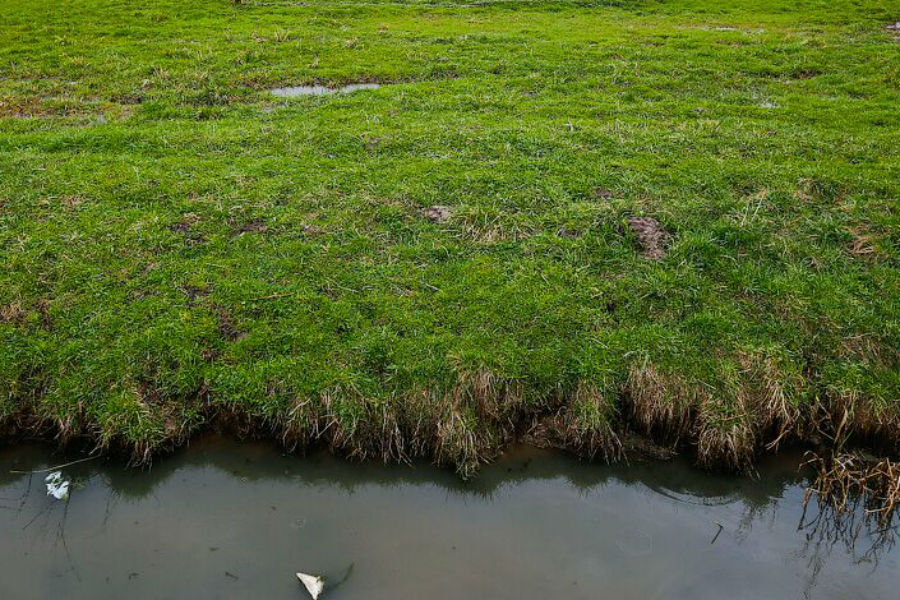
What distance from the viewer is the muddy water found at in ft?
24.3

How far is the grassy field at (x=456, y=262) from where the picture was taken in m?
9.18

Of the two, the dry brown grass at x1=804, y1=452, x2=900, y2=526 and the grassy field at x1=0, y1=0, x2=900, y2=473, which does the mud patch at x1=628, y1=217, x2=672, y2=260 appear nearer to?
the grassy field at x1=0, y1=0, x2=900, y2=473

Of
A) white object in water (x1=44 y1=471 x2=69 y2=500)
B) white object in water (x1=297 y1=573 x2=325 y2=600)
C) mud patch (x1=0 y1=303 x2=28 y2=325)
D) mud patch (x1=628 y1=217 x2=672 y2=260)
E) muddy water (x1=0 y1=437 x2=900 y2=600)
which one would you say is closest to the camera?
white object in water (x1=297 y1=573 x2=325 y2=600)

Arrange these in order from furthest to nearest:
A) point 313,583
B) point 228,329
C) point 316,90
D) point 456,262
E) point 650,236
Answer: point 316,90, point 650,236, point 456,262, point 228,329, point 313,583

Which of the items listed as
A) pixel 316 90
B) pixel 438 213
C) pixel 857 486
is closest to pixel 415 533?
pixel 857 486

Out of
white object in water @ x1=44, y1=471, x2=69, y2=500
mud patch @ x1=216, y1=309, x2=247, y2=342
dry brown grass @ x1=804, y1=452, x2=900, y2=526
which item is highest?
mud patch @ x1=216, y1=309, x2=247, y2=342

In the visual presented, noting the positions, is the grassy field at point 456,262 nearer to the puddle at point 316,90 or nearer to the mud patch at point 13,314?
the mud patch at point 13,314

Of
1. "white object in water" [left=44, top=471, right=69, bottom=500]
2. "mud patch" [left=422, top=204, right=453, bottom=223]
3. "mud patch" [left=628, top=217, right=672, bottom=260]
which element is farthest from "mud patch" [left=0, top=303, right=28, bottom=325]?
"mud patch" [left=628, top=217, right=672, bottom=260]

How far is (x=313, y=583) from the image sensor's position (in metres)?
7.28

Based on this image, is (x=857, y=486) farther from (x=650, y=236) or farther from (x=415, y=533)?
(x=415, y=533)

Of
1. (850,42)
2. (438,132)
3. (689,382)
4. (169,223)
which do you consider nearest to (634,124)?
(438,132)

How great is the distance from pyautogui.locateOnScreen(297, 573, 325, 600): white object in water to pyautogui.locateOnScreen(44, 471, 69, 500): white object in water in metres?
3.53

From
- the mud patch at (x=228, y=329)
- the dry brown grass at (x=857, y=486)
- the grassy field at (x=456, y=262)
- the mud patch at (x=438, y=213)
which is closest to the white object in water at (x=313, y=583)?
the grassy field at (x=456, y=262)

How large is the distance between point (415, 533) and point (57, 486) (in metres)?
4.87
